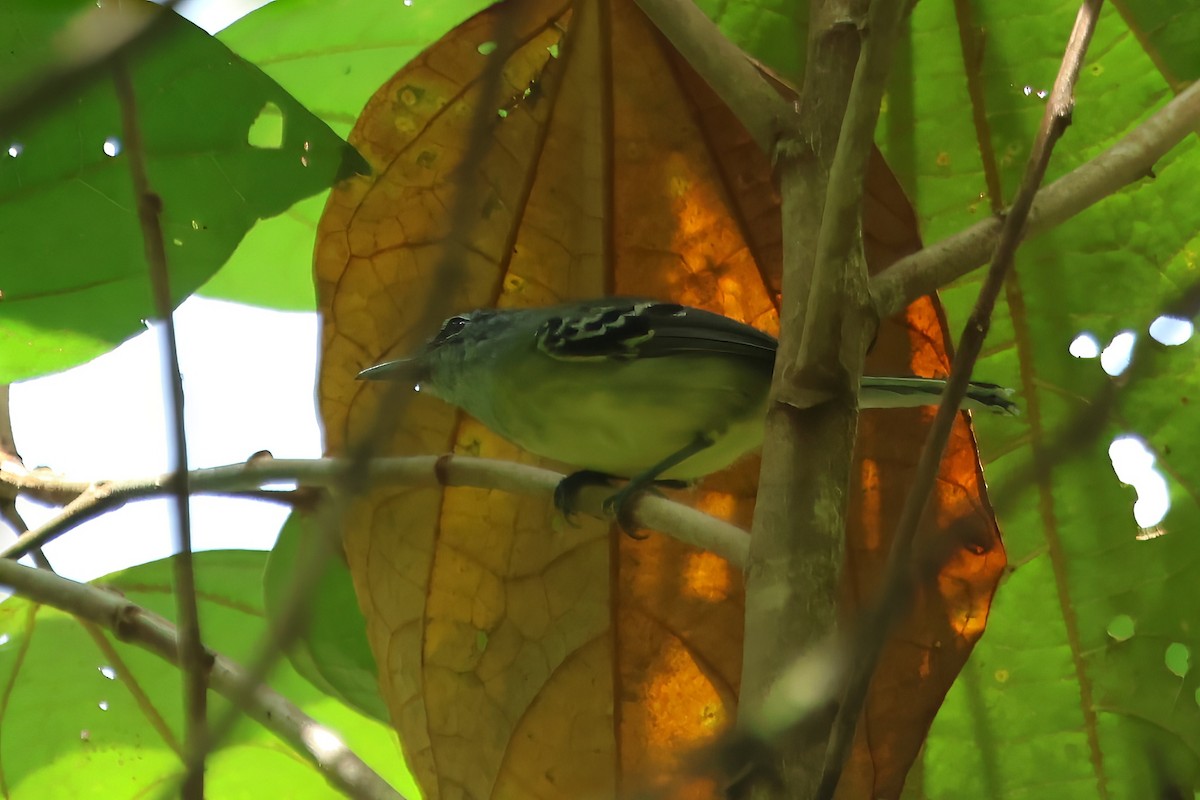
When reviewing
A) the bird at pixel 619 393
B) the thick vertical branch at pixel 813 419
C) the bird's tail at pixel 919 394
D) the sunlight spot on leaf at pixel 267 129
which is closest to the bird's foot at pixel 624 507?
the bird at pixel 619 393

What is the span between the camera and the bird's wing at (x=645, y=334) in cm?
261

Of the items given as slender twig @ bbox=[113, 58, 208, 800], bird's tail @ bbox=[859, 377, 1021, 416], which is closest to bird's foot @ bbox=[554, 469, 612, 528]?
bird's tail @ bbox=[859, 377, 1021, 416]

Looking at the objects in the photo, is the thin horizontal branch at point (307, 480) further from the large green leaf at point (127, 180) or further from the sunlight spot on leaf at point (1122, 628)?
the sunlight spot on leaf at point (1122, 628)

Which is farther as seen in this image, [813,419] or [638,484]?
[638,484]

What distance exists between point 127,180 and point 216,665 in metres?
1.12

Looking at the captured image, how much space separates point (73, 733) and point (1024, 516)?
2.47 m

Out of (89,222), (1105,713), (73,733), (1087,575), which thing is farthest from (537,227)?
(73,733)

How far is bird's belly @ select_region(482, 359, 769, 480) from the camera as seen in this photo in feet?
9.31

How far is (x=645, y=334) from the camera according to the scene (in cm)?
277

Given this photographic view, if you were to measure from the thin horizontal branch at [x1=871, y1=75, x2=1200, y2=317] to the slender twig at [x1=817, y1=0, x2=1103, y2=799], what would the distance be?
0.27 meters

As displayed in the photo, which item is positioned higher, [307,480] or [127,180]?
[127,180]

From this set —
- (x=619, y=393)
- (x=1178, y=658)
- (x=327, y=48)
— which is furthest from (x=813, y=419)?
(x=327, y=48)

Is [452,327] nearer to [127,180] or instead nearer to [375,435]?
[127,180]

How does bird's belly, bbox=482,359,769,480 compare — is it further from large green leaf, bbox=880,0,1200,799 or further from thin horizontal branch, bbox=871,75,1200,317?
thin horizontal branch, bbox=871,75,1200,317
